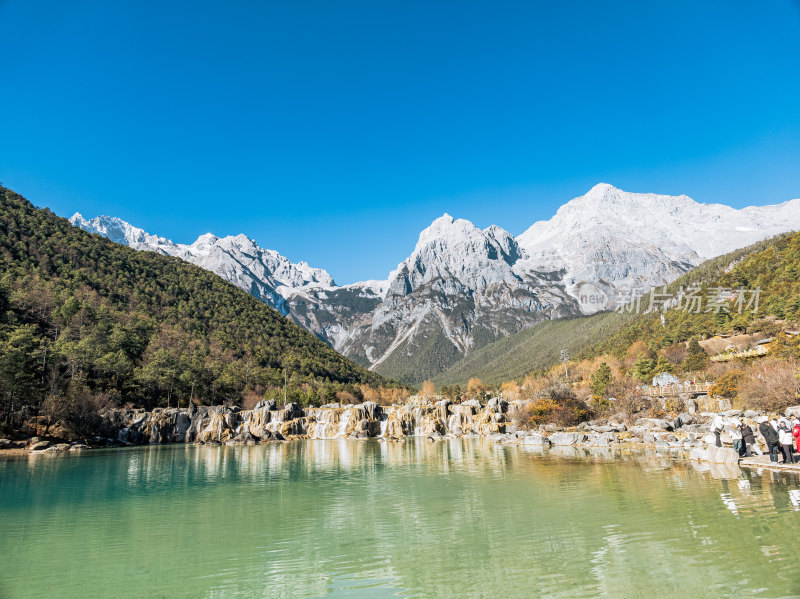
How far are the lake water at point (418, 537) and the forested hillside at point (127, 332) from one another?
44.3 meters

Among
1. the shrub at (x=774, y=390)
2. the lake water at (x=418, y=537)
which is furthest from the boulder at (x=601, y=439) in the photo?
the lake water at (x=418, y=537)

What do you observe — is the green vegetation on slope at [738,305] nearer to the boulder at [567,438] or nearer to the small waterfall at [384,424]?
the boulder at [567,438]

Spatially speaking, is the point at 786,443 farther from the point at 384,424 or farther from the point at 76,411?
the point at 384,424

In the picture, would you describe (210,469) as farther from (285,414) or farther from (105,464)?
(285,414)

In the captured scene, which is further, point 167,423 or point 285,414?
point 285,414

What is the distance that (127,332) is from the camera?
260 feet

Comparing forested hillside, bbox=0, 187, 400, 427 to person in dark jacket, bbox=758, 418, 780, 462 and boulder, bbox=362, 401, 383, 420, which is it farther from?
person in dark jacket, bbox=758, 418, 780, 462

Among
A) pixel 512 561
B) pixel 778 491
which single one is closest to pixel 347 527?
pixel 512 561

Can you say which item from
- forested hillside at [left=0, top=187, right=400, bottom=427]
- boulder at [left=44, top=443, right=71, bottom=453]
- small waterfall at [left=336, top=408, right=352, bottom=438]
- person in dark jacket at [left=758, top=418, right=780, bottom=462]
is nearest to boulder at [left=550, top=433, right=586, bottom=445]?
person in dark jacket at [left=758, top=418, right=780, bottom=462]

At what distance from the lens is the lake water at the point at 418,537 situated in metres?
Result: 9.34

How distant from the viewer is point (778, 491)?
15.5 metres

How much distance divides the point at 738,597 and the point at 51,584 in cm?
1376

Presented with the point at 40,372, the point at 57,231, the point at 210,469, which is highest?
the point at 57,231

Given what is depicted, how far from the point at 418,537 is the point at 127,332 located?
81.8 meters
